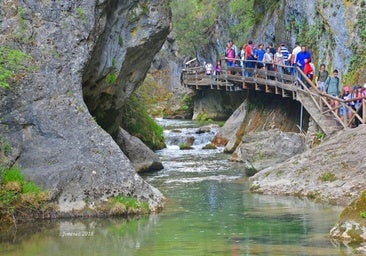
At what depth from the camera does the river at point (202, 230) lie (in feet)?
44.9

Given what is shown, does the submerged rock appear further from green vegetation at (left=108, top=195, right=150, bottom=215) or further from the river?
green vegetation at (left=108, top=195, right=150, bottom=215)

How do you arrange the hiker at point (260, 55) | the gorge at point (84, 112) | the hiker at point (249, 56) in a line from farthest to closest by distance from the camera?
the hiker at point (249, 56) < the hiker at point (260, 55) < the gorge at point (84, 112)

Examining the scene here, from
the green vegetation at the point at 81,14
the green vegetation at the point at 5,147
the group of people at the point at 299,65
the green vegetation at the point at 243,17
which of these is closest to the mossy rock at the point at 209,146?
the group of people at the point at 299,65

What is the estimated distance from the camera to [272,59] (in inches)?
1399

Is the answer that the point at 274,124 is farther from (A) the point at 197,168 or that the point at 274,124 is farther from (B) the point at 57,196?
(B) the point at 57,196

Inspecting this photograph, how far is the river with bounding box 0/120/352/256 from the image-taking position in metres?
13.7

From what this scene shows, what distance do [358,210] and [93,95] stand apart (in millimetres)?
12973

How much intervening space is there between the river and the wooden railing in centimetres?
559

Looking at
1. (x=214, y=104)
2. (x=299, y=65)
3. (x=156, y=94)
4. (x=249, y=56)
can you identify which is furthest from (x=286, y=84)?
(x=156, y=94)

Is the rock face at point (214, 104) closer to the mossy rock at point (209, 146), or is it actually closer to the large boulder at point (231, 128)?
the large boulder at point (231, 128)

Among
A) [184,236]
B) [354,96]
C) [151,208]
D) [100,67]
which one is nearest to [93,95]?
[100,67]

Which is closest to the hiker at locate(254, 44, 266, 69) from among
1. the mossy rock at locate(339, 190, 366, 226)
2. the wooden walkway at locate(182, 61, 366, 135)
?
the wooden walkway at locate(182, 61, 366, 135)

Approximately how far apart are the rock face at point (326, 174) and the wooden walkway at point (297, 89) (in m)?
3.50

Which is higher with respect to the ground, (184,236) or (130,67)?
(130,67)
